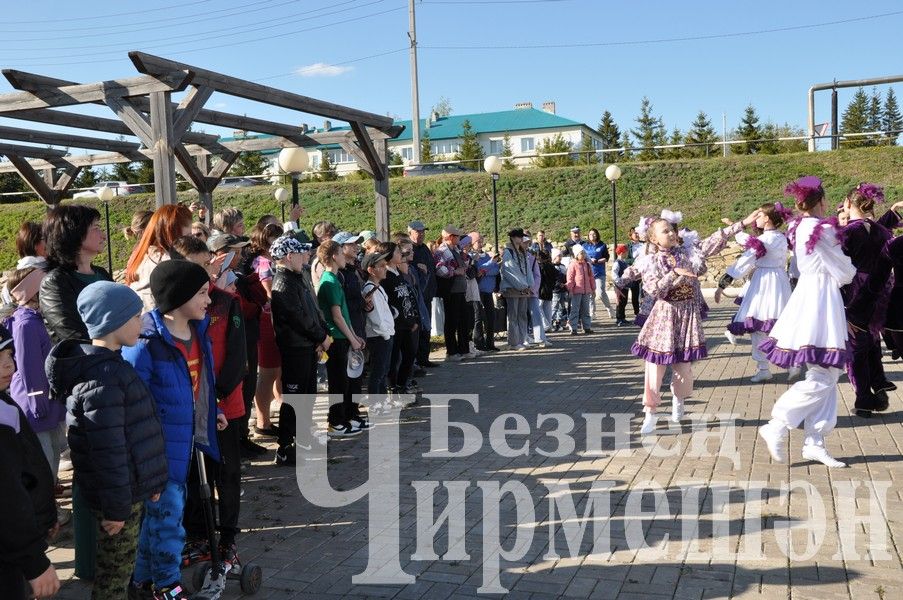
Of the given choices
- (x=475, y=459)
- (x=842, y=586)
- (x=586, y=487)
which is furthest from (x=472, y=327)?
(x=842, y=586)

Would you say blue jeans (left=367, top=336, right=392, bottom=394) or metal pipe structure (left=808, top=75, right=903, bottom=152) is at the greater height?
metal pipe structure (left=808, top=75, right=903, bottom=152)

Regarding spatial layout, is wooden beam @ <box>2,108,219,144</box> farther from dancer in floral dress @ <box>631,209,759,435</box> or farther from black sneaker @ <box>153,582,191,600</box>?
black sneaker @ <box>153,582,191,600</box>

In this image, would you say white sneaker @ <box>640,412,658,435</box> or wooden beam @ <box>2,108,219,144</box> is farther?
wooden beam @ <box>2,108,219,144</box>

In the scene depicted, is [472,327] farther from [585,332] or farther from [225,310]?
[225,310]

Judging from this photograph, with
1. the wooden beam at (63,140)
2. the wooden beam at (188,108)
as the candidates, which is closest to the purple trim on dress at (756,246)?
the wooden beam at (188,108)

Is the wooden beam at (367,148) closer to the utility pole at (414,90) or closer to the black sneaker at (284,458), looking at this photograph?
the black sneaker at (284,458)

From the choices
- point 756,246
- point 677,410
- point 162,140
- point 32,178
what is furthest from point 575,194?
point 677,410

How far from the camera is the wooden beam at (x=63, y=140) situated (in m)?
12.2

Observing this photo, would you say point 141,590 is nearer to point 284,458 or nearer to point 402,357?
point 284,458

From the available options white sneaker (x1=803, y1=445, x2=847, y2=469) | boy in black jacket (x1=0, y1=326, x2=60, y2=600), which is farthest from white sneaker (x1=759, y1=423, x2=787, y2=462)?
boy in black jacket (x1=0, y1=326, x2=60, y2=600)

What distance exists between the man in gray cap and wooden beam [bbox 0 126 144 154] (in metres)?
6.40

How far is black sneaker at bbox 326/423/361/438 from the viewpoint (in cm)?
730

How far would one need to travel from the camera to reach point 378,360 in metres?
7.96

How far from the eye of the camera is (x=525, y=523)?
494 cm
